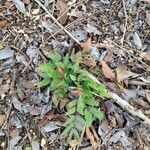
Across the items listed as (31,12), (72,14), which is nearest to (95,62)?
(72,14)

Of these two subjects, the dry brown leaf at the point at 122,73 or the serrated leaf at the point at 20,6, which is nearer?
the dry brown leaf at the point at 122,73

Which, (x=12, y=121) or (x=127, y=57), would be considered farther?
(x=127, y=57)

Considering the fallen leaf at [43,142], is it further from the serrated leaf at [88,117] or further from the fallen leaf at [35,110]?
the serrated leaf at [88,117]

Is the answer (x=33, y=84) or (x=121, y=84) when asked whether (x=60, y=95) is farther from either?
(x=121, y=84)

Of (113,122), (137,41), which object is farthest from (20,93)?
(137,41)

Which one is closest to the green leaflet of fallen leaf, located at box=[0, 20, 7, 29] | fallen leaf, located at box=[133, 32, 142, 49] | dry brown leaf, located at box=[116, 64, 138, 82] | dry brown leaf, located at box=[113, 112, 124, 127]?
dry brown leaf, located at box=[113, 112, 124, 127]

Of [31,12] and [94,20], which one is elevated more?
[31,12]

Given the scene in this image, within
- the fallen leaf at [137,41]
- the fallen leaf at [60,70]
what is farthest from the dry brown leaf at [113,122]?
the fallen leaf at [137,41]
